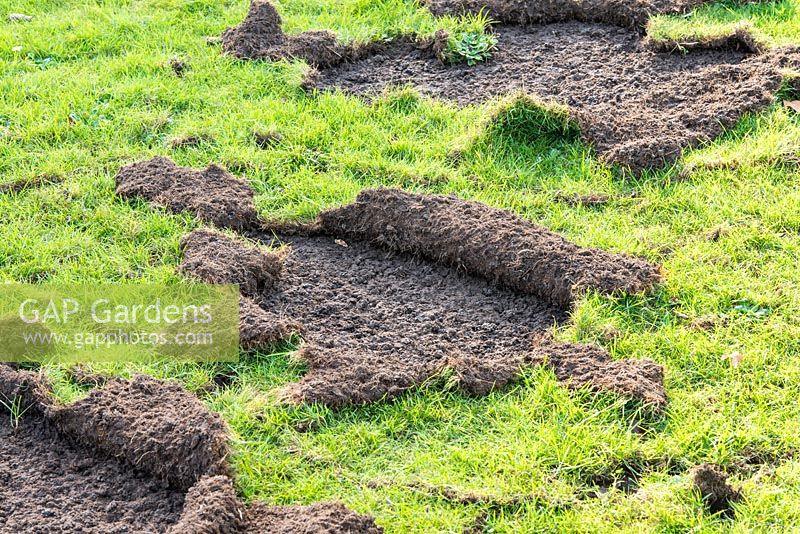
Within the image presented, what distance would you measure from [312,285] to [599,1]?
327 cm

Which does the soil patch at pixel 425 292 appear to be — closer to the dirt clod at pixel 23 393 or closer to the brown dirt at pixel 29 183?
the dirt clod at pixel 23 393

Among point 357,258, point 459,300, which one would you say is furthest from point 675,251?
point 357,258

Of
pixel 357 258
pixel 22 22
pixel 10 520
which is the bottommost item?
pixel 10 520

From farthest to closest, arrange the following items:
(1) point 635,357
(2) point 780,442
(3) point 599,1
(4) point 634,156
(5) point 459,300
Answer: (3) point 599,1
(4) point 634,156
(5) point 459,300
(1) point 635,357
(2) point 780,442

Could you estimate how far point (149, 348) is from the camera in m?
4.42

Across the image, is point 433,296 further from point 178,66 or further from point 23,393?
point 178,66

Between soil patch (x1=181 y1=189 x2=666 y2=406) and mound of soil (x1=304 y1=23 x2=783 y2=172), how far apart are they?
3.66 feet

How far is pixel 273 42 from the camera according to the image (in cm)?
674

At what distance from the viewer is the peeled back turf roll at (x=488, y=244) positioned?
4.61m

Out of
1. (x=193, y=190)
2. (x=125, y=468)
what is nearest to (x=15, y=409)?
(x=125, y=468)

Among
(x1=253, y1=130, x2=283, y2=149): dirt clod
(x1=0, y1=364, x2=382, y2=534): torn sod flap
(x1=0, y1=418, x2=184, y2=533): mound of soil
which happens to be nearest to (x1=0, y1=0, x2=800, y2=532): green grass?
(x1=253, y1=130, x2=283, y2=149): dirt clod

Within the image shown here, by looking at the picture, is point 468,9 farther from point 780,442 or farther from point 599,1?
point 780,442

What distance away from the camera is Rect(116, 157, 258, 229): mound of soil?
5219mm

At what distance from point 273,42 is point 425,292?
2.68 metres
